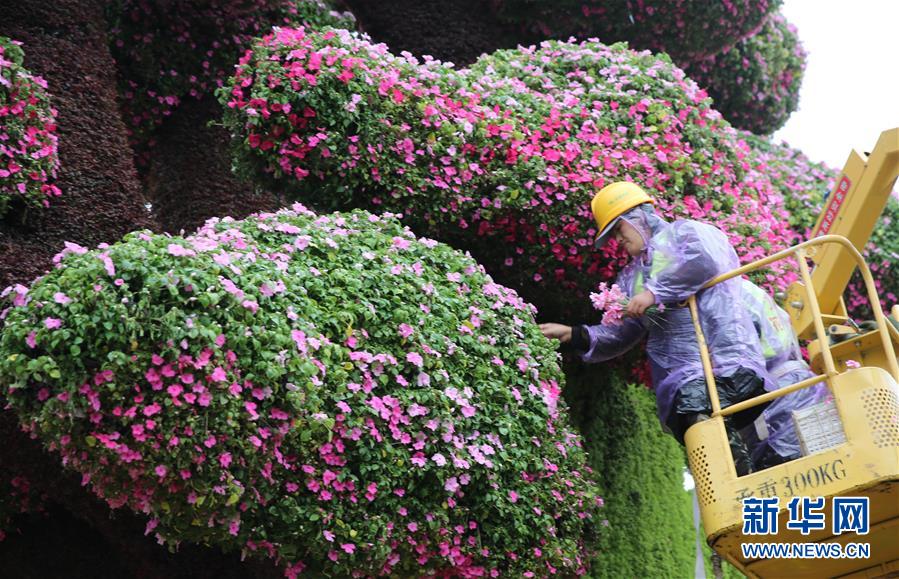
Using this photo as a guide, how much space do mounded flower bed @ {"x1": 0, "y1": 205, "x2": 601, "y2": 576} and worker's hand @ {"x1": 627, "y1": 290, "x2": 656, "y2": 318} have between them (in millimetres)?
739

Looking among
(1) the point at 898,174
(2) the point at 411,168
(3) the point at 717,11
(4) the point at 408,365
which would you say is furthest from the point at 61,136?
(3) the point at 717,11

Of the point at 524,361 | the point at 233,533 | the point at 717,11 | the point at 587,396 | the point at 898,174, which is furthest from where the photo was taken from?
the point at 717,11

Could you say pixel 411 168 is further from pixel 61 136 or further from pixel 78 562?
pixel 78 562

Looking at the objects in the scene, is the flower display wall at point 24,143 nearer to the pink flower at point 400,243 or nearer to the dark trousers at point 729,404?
the pink flower at point 400,243

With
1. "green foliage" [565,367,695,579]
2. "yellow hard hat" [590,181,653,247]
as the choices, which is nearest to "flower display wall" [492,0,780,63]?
"green foliage" [565,367,695,579]

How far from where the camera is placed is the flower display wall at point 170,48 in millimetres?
10344

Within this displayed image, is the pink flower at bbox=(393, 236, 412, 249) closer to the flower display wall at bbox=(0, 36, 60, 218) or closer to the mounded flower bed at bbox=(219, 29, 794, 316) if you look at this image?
the mounded flower bed at bbox=(219, 29, 794, 316)

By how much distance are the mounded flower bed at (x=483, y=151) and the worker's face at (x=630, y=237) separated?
1.14 meters

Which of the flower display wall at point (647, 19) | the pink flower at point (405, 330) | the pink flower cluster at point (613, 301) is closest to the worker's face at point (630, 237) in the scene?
the pink flower cluster at point (613, 301)

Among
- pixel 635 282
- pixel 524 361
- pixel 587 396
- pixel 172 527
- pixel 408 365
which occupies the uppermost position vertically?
pixel 587 396

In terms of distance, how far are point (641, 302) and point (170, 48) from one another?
17.8ft

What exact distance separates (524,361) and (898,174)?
2.84m

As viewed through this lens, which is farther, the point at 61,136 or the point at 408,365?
the point at 61,136

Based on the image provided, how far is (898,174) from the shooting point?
7.86 meters
